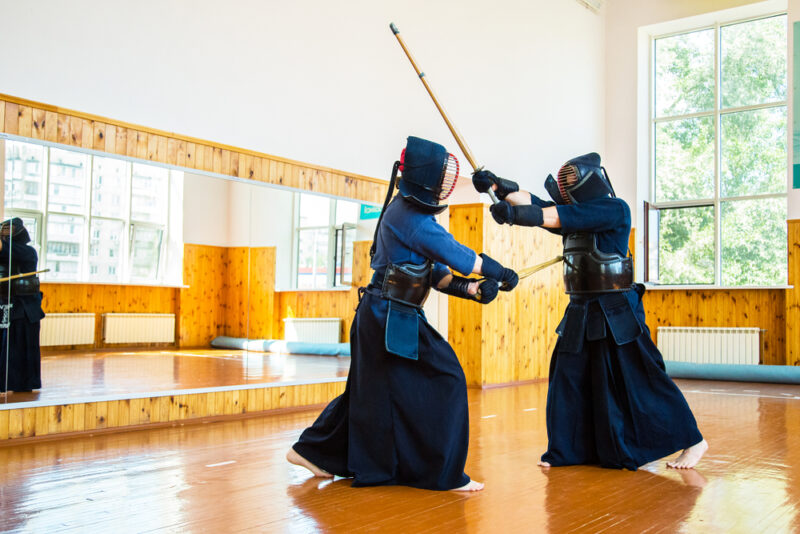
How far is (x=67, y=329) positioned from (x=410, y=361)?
246 cm

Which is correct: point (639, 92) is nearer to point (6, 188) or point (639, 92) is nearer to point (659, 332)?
point (659, 332)

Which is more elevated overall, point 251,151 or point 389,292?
point 251,151

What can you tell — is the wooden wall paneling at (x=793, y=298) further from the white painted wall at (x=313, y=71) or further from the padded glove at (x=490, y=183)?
the padded glove at (x=490, y=183)

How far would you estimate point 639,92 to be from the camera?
31.1ft

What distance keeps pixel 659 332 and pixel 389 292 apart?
7197 mm

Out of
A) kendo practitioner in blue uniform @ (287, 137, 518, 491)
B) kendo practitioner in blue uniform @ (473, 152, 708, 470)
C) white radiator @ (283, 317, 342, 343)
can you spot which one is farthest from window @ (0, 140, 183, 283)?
kendo practitioner in blue uniform @ (473, 152, 708, 470)

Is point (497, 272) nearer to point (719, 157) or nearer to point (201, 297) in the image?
point (201, 297)

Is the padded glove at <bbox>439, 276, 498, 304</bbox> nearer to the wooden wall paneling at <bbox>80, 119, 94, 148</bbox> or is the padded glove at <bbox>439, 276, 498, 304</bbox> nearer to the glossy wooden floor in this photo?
the glossy wooden floor

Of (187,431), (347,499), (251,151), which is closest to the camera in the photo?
(347,499)

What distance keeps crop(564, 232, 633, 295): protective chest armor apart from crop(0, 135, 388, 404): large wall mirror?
2.56m

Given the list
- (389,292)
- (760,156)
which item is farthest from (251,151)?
(760,156)

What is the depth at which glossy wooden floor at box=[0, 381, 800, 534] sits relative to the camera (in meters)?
2.35

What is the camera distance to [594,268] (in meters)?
3.26

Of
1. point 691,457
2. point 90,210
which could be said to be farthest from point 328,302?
point 691,457
